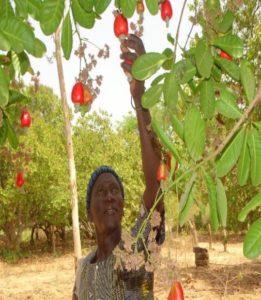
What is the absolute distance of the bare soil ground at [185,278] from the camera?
848 cm

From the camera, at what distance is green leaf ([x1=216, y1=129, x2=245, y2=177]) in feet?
3.34

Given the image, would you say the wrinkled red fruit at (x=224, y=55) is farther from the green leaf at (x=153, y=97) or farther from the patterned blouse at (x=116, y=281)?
the patterned blouse at (x=116, y=281)

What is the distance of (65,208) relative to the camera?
57.4 ft

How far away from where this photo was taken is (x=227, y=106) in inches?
42.4

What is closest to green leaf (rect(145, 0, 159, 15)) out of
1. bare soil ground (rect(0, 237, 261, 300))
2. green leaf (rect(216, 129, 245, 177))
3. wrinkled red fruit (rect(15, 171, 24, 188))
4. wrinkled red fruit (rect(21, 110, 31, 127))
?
green leaf (rect(216, 129, 245, 177))

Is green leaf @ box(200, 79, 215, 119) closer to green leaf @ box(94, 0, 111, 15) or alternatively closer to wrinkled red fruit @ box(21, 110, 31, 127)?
green leaf @ box(94, 0, 111, 15)

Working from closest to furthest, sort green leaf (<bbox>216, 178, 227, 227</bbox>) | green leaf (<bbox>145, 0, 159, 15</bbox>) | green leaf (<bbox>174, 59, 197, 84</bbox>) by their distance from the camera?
green leaf (<bbox>216, 178, 227, 227</bbox>), green leaf (<bbox>174, 59, 197, 84</bbox>), green leaf (<bbox>145, 0, 159, 15</bbox>)

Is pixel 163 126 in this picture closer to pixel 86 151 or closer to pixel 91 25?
pixel 91 25

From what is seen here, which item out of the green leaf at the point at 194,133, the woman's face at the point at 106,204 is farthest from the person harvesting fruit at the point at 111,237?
the green leaf at the point at 194,133

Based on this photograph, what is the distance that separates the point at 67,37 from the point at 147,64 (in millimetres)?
279

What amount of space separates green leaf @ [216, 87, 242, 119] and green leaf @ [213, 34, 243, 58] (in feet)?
0.31

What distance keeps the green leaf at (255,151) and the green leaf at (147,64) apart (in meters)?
0.28

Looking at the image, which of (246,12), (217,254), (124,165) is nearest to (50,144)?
(124,165)

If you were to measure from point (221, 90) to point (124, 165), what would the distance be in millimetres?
16376
